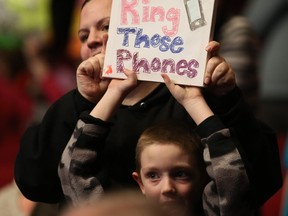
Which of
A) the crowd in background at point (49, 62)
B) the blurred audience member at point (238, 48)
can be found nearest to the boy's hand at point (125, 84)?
the blurred audience member at point (238, 48)

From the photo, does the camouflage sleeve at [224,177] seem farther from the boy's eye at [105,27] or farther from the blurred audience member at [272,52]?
the blurred audience member at [272,52]

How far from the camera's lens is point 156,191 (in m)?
2.41

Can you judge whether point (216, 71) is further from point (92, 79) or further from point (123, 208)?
point (123, 208)

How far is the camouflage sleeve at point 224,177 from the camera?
7.75ft

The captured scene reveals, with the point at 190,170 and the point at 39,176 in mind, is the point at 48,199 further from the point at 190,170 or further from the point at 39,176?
the point at 190,170

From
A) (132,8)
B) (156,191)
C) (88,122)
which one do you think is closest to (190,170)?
(156,191)

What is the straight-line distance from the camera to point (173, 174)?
2.43m

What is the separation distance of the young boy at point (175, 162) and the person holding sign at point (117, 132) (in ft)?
0.20

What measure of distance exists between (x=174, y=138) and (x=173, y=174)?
9 centimetres

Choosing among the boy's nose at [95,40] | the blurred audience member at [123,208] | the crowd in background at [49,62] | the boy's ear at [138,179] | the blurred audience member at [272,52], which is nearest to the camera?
the blurred audience member at [123,208]

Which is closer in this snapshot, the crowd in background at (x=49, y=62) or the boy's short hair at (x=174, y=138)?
the boy's short hair at (x=174, y=138)

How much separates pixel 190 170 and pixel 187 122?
0.54 ft

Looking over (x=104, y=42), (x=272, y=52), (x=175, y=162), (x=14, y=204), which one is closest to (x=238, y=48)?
(x=14, y=204)

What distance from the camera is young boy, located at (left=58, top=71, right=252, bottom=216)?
7.79 feet
